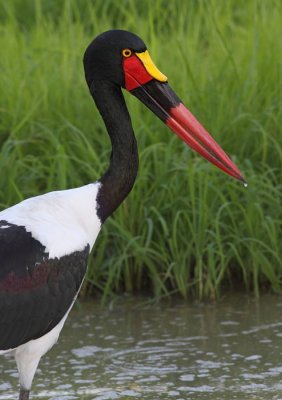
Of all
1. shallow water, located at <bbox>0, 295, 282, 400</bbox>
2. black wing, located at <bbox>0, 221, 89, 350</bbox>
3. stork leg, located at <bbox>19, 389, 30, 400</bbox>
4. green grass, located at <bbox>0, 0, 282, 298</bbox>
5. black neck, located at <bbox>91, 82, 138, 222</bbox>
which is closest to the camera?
black wing, located at <bbox>0, 221, 89, 350</bbox>

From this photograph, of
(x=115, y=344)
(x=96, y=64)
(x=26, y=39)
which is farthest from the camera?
(x=26, y=39)

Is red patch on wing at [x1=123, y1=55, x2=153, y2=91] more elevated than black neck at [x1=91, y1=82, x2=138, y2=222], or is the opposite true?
red patch on wing at [x1=123, y1=55, x2=153, y2=91]

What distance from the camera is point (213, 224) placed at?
6645 millimetres

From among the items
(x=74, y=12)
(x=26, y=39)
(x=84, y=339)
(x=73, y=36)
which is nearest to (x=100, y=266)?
(x=84, y=339)

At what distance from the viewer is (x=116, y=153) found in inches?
211

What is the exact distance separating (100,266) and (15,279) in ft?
5.69

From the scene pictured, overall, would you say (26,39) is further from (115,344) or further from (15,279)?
(15,279)

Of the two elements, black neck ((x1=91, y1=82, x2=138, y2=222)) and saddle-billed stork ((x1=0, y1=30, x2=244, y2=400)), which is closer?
saddle-billed stork ((x1=0, y1=30, x2=244, y2=400))

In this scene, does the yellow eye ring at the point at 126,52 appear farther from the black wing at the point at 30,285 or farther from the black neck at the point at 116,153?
the black wing at the point at 30,285

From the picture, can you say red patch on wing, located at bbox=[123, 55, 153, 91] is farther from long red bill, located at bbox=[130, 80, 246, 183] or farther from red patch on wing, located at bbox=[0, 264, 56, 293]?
red patch on wing, located at bbox=[0, 264, 56, 293]

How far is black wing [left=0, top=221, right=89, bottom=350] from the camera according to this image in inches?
196

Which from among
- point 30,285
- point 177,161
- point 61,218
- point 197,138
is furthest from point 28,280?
point 177,161

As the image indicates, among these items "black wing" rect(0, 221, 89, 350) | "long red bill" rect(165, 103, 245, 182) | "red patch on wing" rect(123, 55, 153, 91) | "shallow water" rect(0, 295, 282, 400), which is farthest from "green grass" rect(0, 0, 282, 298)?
"black wing" rect(0, 221, 89, 350)

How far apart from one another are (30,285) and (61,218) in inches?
11.9
